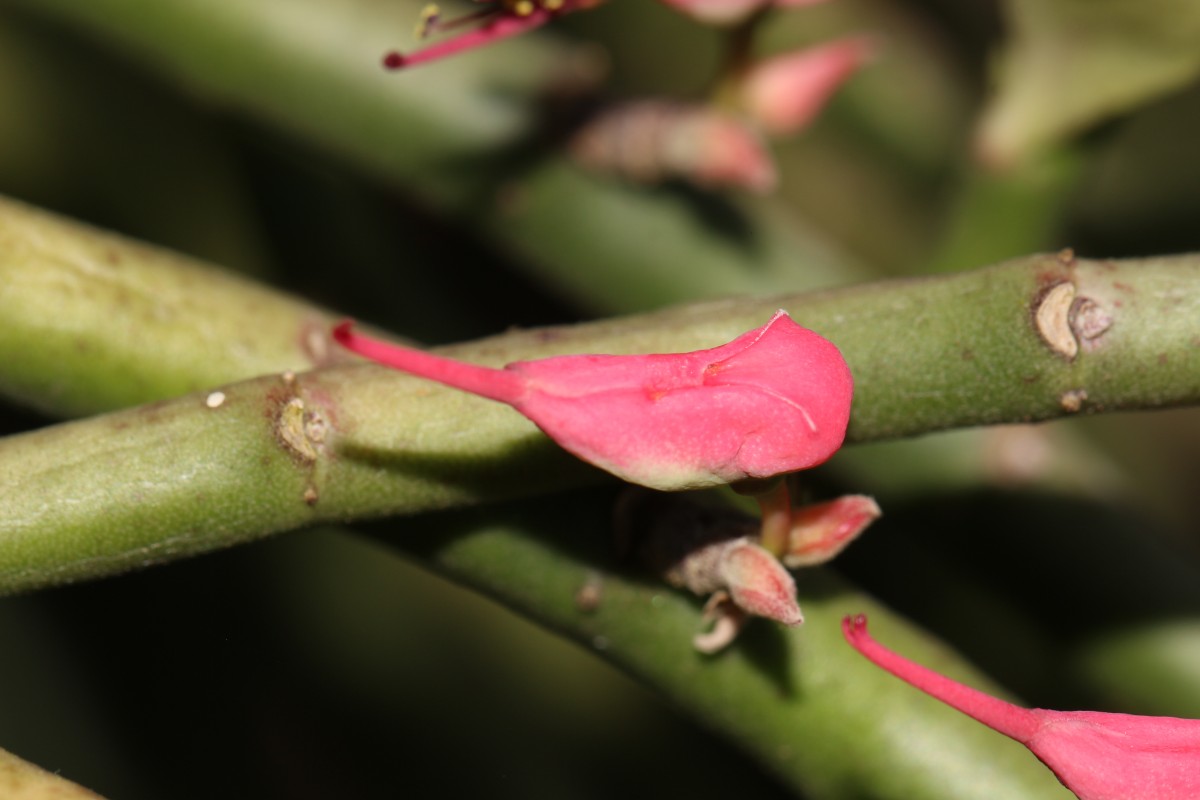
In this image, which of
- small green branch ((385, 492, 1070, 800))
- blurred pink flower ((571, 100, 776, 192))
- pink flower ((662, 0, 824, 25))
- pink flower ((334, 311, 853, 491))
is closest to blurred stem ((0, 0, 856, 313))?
blurred pink flower ((571, 100, 776, 192))

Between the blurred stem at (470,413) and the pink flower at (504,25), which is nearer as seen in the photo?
the blurred stem at (470,413)

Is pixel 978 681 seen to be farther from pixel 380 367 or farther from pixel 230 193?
pixel 230 193

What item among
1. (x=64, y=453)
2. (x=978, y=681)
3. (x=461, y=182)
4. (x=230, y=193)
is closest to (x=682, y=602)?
(x=978, y=681)

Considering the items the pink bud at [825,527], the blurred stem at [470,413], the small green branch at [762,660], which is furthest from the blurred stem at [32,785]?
the pink bud at [825,527]

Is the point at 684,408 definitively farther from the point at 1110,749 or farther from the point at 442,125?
the point at 442,125

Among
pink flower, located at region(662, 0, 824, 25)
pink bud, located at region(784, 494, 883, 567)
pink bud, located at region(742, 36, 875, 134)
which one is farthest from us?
pink bud, located at region(742, 36, 875, 134)

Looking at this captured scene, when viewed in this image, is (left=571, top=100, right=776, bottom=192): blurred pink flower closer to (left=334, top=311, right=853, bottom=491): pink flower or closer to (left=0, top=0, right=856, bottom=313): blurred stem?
(left=0, top=0, right=856, bottom=313): blurred stem

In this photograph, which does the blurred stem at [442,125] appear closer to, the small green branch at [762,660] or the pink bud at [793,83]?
the pink bud at [793,83]
